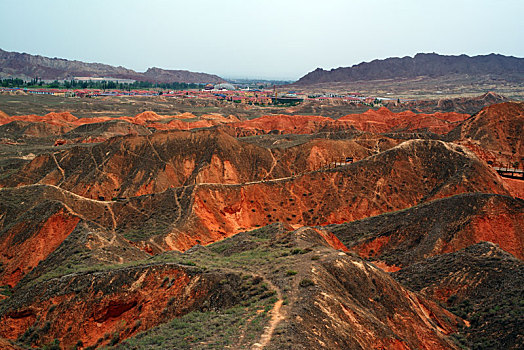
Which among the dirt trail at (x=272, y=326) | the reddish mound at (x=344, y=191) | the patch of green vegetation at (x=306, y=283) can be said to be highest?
the patch of green vegetation at (x=306, y=283)

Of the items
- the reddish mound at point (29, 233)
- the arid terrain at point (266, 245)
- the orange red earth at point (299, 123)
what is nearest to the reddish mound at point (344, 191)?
the arid terrain at point (266, 245)

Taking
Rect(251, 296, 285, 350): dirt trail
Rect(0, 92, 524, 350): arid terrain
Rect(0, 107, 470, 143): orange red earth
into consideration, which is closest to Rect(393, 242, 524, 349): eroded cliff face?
Rect(0, 92, 524, 350): arid terrain

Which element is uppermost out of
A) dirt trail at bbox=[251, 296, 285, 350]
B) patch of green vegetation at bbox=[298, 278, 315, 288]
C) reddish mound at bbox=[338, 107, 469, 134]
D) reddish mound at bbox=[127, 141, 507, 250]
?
reddish mound at bbox=[338, 107, 469, 134]

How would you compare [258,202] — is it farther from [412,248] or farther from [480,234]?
[480,234]

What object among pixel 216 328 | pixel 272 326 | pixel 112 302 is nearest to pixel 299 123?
pixel 112 302

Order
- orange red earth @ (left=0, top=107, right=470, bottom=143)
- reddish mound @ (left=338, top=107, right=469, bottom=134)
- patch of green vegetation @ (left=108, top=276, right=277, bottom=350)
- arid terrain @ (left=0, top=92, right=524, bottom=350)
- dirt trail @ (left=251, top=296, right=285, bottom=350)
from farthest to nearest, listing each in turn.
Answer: orange red earth @ (left=0, top=107, right=470, bottom=143) → reddish mound @ (left=338, top=107, right=469, bottom=134) → arid terrain @ (left=0, top=92, right=524, bottom=350) → patch of green vegetation @ (left=108, top=276, right=277, bottom=350) → dirt trail @ (left=251, top=296, right=285, bottom=350)

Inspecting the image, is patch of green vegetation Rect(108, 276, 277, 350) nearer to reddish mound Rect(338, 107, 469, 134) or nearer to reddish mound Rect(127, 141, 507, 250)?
reddish mound Rect(127, 141, 507, 250)

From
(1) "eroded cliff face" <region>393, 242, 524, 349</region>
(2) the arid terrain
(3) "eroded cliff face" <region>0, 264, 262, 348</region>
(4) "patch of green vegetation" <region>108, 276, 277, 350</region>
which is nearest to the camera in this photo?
(4) "patch of green vegetation" <region>108, 276, 277, 350</region>

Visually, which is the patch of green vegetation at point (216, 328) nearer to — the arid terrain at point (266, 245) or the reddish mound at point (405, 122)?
the arid terrain at point (266, 245)

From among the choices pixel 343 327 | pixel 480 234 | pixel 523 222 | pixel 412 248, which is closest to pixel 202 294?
pixel 343 327
